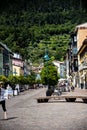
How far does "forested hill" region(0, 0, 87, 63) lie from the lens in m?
9.62

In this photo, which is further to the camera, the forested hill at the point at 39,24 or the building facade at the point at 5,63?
the building facade at the point at 5,63

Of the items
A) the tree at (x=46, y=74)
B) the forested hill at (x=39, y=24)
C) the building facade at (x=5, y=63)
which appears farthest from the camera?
the tree at (x=46, y=74)

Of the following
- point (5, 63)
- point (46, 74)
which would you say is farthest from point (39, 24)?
point (46, 74)

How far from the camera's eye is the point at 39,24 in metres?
10.5

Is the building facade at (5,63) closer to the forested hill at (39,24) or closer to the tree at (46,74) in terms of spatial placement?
the tree at (46,74)

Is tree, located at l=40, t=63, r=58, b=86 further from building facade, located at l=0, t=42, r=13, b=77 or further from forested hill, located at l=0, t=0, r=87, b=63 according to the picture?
forested hill, located at l=0, t=0, r=87, b=63

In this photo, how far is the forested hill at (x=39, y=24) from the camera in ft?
31.6

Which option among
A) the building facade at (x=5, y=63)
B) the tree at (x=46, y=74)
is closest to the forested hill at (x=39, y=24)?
the building facade at (x=5, y=63)

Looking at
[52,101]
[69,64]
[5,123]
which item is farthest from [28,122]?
[52,101]

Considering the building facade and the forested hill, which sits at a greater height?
the forested hill

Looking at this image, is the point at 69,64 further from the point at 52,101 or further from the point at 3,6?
the point at 3,6

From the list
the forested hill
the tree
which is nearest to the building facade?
the tree

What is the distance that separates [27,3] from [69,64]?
8.06m

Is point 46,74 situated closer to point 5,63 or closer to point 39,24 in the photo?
point 5,63
